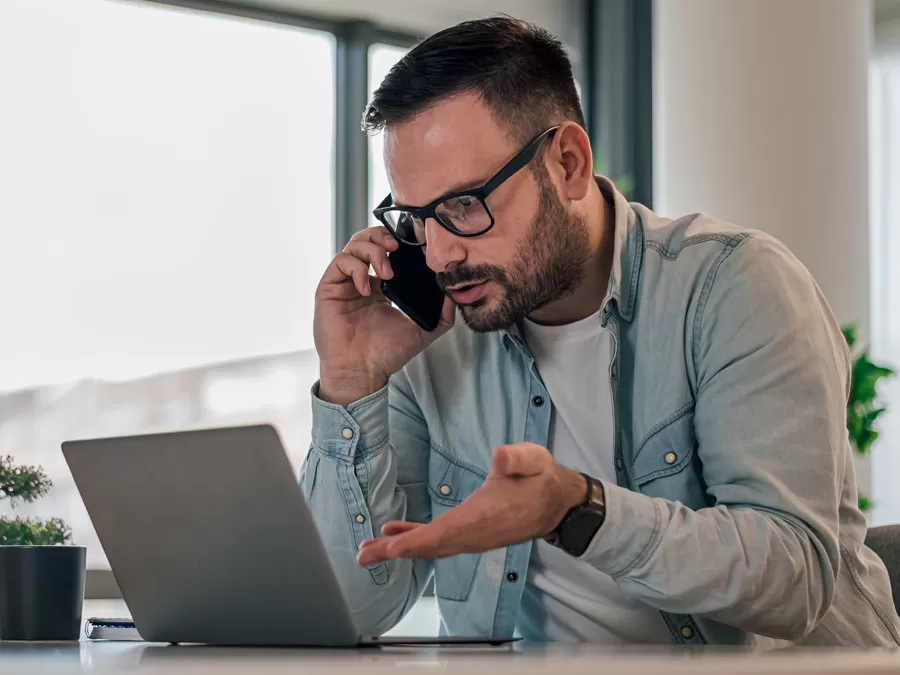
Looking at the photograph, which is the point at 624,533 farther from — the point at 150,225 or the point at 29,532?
the point at 150,225

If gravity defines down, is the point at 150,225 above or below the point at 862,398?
above

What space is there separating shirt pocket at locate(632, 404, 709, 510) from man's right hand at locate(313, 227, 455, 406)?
39 centimetres

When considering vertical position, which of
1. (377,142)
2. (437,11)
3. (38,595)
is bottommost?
(38,595)

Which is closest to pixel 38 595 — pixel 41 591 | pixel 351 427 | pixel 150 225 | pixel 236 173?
pixel 41 591

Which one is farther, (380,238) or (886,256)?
(886,256)

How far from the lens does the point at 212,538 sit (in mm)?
1063

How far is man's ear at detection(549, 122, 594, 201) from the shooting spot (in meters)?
1.61

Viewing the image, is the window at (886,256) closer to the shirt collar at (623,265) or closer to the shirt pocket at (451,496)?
the shirt collar at (623,265)

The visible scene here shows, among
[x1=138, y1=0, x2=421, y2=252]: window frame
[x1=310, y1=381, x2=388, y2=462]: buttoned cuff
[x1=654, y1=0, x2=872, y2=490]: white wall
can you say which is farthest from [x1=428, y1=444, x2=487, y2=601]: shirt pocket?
[x1=654, y1=0, x2=872, y2=490]: white wall

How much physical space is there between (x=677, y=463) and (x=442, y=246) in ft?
1.40

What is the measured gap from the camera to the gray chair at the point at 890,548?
158cm

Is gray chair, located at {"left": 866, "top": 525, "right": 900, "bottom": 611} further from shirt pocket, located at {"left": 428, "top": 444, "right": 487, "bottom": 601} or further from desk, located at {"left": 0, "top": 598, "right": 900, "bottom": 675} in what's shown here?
desk, located at {"left": 0, "top": 598, "right": 900, "bottom": 675}

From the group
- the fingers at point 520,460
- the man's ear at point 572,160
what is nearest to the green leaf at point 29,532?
the fingers at point 520,460

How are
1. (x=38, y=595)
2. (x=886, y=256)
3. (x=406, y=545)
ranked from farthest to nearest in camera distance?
(x=886, y=256), (x=38, y=595), (x=406, y=545)
